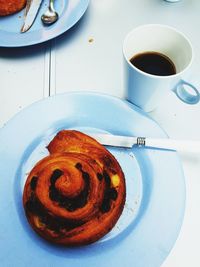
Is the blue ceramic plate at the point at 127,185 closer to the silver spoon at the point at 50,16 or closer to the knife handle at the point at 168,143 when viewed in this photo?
the knife handle at the point at 168,143

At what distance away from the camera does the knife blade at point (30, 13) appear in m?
0.77

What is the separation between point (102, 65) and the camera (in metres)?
0.78

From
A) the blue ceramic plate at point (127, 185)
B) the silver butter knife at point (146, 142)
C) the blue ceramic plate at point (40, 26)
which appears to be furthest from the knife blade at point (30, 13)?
the silver butter knife at point (146, 142)

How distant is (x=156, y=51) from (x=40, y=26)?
308 mm

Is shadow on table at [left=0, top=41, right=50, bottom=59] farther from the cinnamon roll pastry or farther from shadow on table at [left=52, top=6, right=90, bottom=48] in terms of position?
the cinnamon roll pastry

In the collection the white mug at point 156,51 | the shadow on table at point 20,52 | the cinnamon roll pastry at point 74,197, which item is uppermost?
the shadow on table at point 20,52

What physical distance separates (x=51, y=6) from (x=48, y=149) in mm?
412

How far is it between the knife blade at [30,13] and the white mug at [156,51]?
30 centimetres

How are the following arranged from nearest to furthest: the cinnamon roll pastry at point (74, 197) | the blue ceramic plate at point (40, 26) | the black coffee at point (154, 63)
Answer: the cinnamon roll pastry at point (74, 197)
the black coffee at point (154, 63)
the blue ceramic plate at point (40, 26)

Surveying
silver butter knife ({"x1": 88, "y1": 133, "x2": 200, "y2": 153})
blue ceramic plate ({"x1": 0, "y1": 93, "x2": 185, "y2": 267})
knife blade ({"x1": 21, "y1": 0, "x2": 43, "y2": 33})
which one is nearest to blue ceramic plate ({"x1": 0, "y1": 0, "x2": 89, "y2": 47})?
knife blade ({"x1": 21, "y1": 0, "x2": 43, "y2": 33})

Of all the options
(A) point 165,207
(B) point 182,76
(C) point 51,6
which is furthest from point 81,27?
(A) point 165,207

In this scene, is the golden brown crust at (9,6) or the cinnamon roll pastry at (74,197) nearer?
the cinnamon roll pastry at (74,197)

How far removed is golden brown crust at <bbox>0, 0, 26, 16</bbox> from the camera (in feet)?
2.59

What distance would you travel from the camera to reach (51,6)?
2.60 feet
